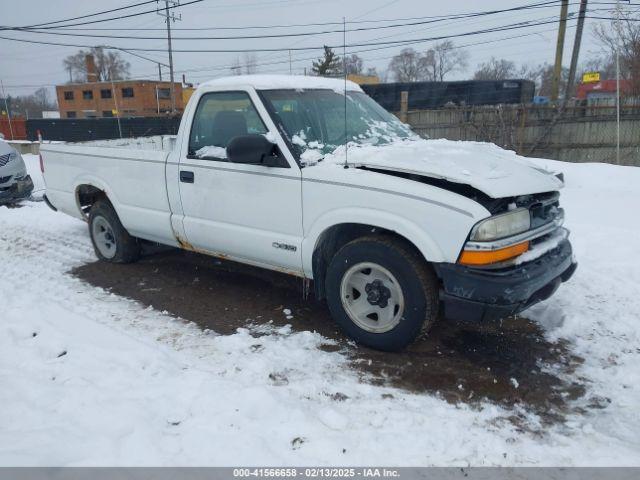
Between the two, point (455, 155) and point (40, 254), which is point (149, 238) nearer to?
point (40, 254)

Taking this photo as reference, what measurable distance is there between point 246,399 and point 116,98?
62216 millimetres


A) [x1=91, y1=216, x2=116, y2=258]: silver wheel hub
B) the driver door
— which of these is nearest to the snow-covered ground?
the driver door

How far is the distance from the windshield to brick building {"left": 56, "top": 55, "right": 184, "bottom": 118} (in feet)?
190

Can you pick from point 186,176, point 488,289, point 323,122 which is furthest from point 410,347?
point 186,176

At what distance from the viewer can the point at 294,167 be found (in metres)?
3.81

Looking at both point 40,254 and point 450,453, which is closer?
point 450,453

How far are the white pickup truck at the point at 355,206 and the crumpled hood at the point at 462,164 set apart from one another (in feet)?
0.05

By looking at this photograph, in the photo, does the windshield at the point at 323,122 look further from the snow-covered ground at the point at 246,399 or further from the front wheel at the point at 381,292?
the snow-covered ground at the point at 246,399

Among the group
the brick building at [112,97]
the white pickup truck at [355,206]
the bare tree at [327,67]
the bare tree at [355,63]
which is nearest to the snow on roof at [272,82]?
the white pickup truck at [355,206]

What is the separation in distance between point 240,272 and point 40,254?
2753 millimetres

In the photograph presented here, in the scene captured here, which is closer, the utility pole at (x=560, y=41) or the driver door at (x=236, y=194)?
the driver door at (x=236, y=194)

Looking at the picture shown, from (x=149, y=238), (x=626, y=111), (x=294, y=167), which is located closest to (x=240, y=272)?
(x=149, y=238)

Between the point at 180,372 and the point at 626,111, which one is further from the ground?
the point at 626,111

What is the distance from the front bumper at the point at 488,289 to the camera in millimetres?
3127
